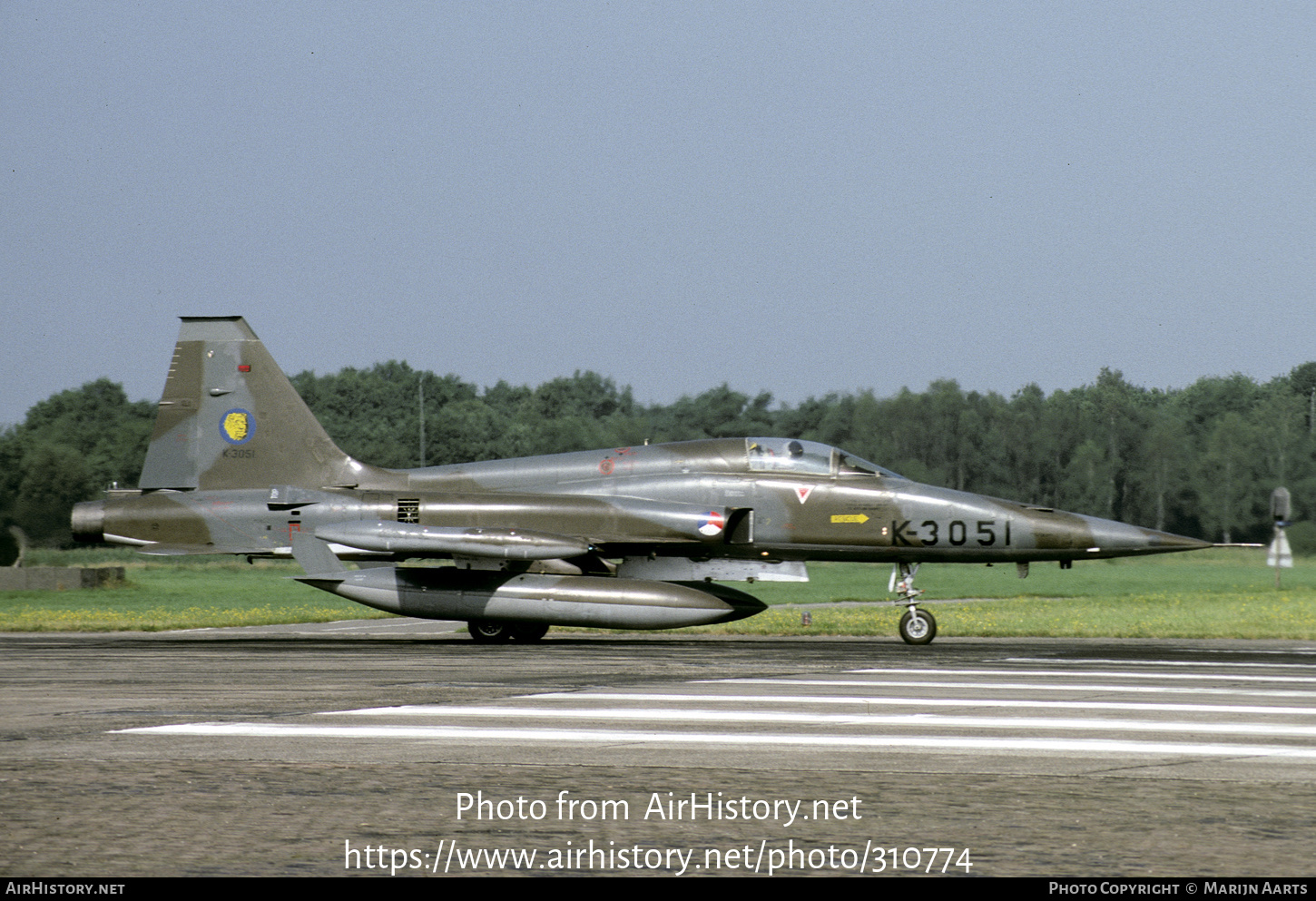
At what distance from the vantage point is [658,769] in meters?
7.79

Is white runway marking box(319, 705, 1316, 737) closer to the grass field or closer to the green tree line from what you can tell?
the grass field

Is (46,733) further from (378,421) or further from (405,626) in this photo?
(378,421)

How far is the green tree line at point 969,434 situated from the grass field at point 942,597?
2372mm

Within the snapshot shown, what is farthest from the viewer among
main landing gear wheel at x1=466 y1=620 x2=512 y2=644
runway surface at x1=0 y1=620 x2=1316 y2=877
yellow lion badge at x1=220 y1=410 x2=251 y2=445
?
yellow lion badge at x1=220 y1=410 x2=251 y2=445

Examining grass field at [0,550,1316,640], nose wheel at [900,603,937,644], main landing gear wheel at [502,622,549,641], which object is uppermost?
nose wheel at [900,603,937,644]

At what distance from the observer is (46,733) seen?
31.0 feet

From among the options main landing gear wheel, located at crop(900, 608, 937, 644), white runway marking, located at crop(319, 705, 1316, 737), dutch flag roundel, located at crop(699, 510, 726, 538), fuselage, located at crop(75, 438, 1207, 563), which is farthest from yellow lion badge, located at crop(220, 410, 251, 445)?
white runway marking, located at crop(319, 705, 1316, 737)

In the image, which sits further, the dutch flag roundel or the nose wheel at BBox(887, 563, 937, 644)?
the dutch flag roundel

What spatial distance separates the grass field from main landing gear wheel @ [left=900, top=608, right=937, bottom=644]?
8.05 ft

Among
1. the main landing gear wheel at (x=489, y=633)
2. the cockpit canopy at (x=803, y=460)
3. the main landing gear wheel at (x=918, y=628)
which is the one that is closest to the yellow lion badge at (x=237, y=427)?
the main landing gear wheel at (x=489, y=633)

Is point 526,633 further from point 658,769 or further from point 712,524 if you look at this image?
point 658,769

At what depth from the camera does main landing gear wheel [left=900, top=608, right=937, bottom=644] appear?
1939 centimetres

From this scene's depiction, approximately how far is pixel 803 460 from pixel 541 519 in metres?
3.97

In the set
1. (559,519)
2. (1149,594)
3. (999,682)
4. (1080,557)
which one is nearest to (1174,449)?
(1149,594)
